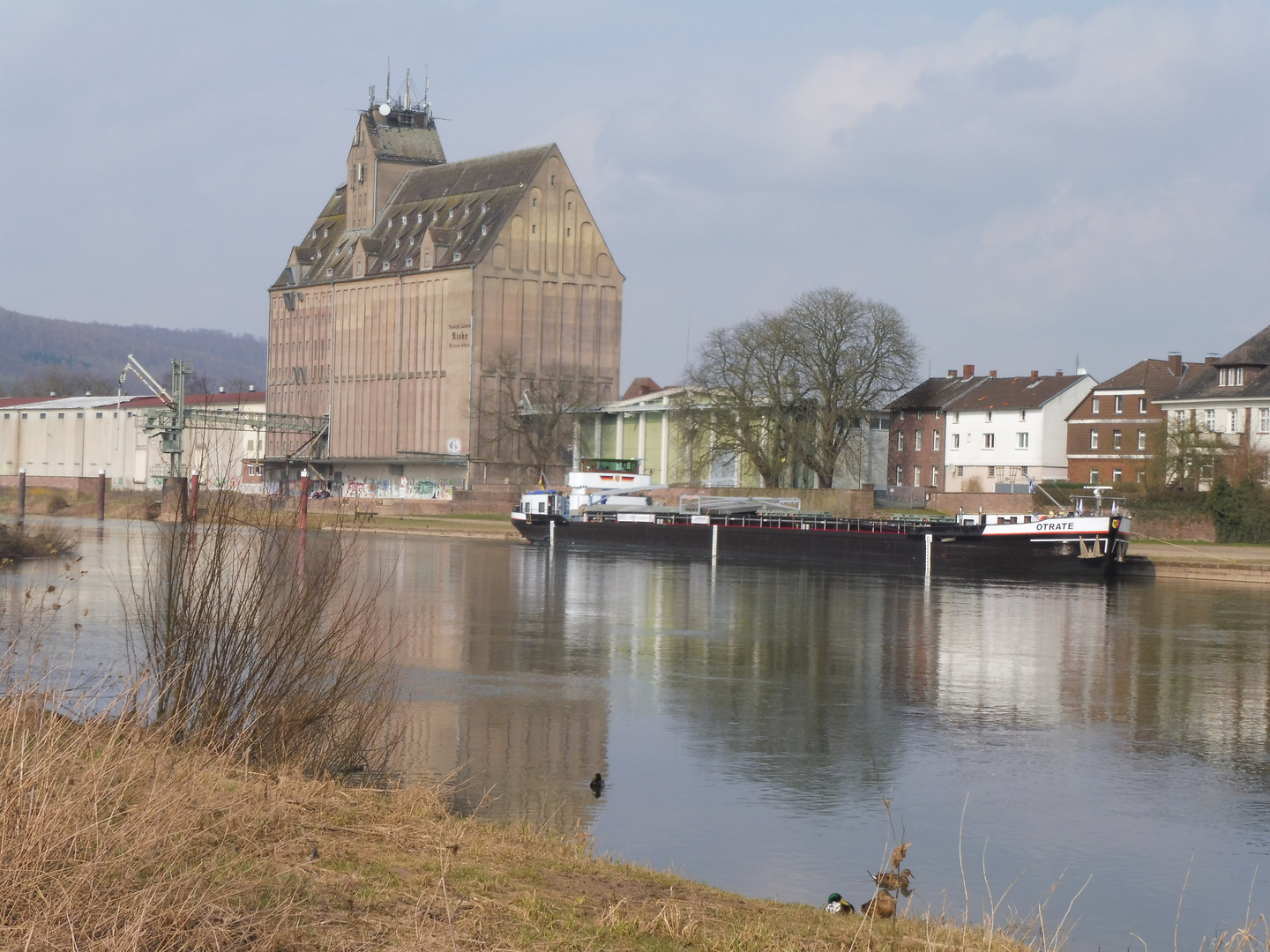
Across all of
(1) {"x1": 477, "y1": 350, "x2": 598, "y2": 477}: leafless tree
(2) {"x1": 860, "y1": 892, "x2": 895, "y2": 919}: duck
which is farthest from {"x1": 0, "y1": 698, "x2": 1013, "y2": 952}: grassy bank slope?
(1) {"x1": 477, "y1": 350, "x2": 598, "y2": 477}: leafless tree

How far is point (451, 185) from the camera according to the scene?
373ft

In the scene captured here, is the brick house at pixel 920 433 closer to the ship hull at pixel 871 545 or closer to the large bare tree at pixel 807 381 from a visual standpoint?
the large bare tree at pixel 807 381

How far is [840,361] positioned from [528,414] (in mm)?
23010

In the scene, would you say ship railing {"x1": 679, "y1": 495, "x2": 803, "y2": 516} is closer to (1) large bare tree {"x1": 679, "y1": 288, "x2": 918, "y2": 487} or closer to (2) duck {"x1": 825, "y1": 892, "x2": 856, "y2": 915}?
(1) large bare tree {"x1": 679, "y1": 288, "x2": 918, "y2": 487}

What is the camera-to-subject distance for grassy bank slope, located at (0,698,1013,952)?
7609mm

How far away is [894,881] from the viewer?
12328 millimetres

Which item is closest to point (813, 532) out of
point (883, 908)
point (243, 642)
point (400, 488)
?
point (400, 488)

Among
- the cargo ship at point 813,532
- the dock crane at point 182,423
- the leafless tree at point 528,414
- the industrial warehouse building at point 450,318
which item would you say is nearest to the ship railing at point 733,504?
the cargo ship at point 813,532

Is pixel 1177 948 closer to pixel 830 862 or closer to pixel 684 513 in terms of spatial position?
pixel 830 862

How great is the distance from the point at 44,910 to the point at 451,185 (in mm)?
109473

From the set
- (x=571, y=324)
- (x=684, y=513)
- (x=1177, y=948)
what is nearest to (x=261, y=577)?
(x=1177, y=948)

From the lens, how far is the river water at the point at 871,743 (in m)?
13.7

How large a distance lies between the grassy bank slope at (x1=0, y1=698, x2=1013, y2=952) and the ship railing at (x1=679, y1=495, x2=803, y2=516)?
63.1 meters

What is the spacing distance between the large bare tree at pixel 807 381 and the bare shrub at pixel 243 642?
74.4m
